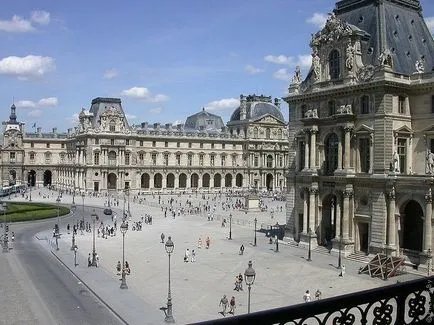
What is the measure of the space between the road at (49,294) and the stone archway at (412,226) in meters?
26.0

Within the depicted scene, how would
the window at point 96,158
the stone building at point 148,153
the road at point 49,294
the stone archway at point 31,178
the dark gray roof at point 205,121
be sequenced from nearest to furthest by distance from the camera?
1. the road at point 49,294
2. the window at point 96,158
3. the stone building at point 148,153
4. the stone archway at point 31,178
5. the dark gray roof at point 205,121

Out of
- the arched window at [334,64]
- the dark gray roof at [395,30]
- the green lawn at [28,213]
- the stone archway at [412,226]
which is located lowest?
the green lawn at [28,213]

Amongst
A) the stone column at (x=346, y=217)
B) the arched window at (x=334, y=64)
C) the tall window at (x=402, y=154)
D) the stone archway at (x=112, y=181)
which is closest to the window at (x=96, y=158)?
the stone archway at (x=112, y=181)

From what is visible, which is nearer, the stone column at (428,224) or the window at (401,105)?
the stone column at (428,224)

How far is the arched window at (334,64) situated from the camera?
1879 inches

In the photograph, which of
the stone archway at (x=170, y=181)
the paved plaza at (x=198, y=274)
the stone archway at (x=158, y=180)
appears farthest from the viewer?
the stone archway at (x=170, y=181)

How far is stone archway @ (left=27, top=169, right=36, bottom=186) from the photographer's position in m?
134

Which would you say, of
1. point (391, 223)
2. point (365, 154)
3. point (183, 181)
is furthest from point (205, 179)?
point (391, 223)

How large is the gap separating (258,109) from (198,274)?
9879cm

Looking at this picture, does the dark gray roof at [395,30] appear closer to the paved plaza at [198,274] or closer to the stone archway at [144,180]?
the paved plaza at [198,274]

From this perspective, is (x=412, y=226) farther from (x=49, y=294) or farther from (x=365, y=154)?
(x=49, y=294)

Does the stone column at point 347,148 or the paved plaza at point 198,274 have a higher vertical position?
the stone column at point 347,148

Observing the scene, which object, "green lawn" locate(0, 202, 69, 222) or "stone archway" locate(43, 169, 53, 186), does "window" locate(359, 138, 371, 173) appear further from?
"stone archway" locate(43, 169, 53, 186)

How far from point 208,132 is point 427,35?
86.8 metres
